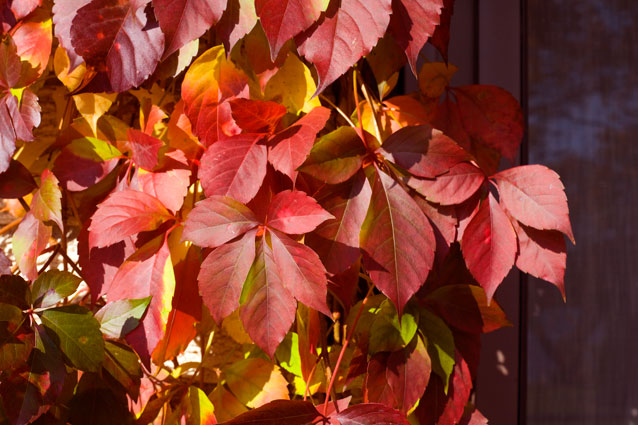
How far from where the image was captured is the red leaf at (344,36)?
0.55m

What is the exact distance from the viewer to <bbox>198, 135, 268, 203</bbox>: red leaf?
0.58 metres

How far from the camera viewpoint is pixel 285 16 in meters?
0.55

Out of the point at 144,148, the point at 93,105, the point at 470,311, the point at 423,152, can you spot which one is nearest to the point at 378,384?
the point at 470,311

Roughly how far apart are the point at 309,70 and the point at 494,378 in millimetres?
660

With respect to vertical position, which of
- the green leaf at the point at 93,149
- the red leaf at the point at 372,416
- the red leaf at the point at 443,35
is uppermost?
the red leaf at the point at 443,35

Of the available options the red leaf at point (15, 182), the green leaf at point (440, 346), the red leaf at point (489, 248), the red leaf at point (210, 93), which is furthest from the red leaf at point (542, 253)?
the red leaf at point (15, 182)

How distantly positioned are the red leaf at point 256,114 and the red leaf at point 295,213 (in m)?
0.09

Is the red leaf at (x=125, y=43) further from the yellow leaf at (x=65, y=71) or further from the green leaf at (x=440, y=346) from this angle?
the green leaf at (x=440, y=346)

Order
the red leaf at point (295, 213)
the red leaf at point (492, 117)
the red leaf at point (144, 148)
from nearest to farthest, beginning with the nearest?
the red leaf at point (295, 213) < the red leaf at point (144, 148) < the red leaf at point (492, 117)

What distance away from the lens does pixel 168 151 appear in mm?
679

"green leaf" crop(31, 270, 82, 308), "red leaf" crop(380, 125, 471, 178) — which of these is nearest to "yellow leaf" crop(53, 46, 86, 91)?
"green leaf" crop(31, 270, 82, 308)

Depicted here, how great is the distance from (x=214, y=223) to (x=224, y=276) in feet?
0.17

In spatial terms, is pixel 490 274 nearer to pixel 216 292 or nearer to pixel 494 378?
pixel 216 292

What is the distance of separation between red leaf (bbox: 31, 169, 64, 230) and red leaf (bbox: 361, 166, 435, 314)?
351 mm
